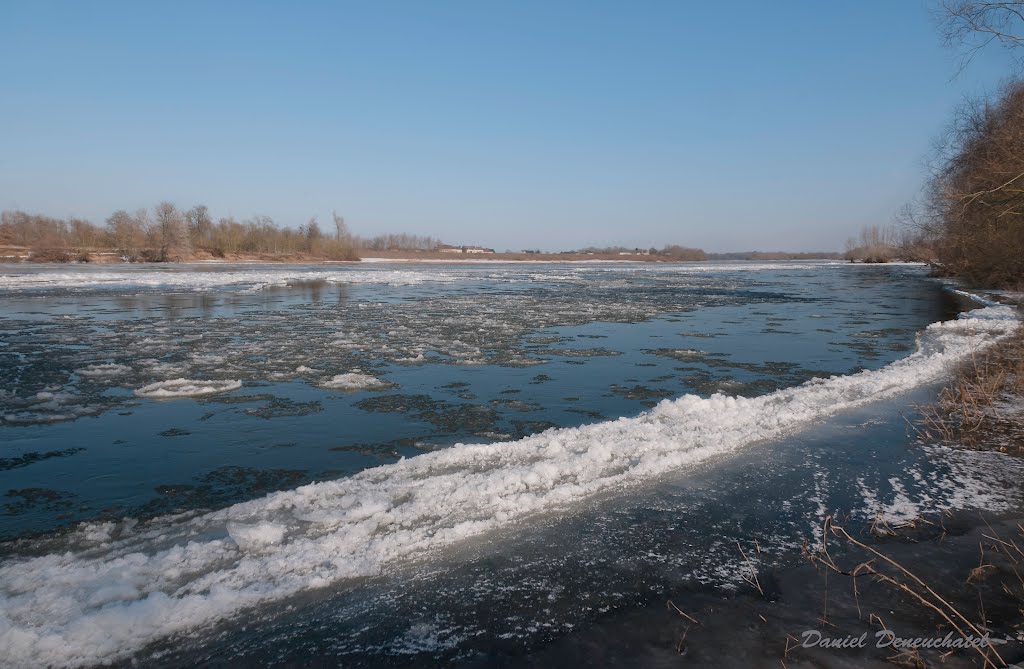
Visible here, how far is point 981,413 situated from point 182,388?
8.75 m

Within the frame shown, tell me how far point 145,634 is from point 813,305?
2094 centimetres

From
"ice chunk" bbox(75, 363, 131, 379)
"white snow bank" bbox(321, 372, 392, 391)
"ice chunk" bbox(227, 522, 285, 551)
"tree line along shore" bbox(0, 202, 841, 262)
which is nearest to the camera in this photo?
"ice chunk" bbox(227, 522, 285, 551)

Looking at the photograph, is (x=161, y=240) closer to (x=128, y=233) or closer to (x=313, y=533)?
(x=128, y=233)

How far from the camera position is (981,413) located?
5.89 m

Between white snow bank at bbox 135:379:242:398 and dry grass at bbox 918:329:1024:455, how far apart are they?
25.0 feet

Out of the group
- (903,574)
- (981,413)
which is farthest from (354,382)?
A: (981,413)

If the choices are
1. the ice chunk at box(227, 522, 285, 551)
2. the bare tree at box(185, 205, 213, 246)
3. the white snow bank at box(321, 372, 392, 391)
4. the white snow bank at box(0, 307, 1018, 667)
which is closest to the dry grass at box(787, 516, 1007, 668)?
the white snow bank at box(0, 307, 1018, 667)

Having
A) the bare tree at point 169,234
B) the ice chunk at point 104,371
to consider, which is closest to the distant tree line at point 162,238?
the bare tree at point 169,234

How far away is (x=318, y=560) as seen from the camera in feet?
10.5

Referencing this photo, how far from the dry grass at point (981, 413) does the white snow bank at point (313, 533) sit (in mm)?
1268

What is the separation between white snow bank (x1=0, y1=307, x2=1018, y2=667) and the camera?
267cm

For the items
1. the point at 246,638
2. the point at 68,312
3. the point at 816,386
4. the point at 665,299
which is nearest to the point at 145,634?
the point at 246,638

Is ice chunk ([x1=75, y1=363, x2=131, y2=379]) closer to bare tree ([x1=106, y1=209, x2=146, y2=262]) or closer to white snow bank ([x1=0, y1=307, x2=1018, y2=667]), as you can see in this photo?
white snow bank ([x1=0, y1=307, x2=1018, y2=667])

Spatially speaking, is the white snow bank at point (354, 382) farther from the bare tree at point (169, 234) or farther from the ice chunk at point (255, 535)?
the bare tree at point (169, 234)
